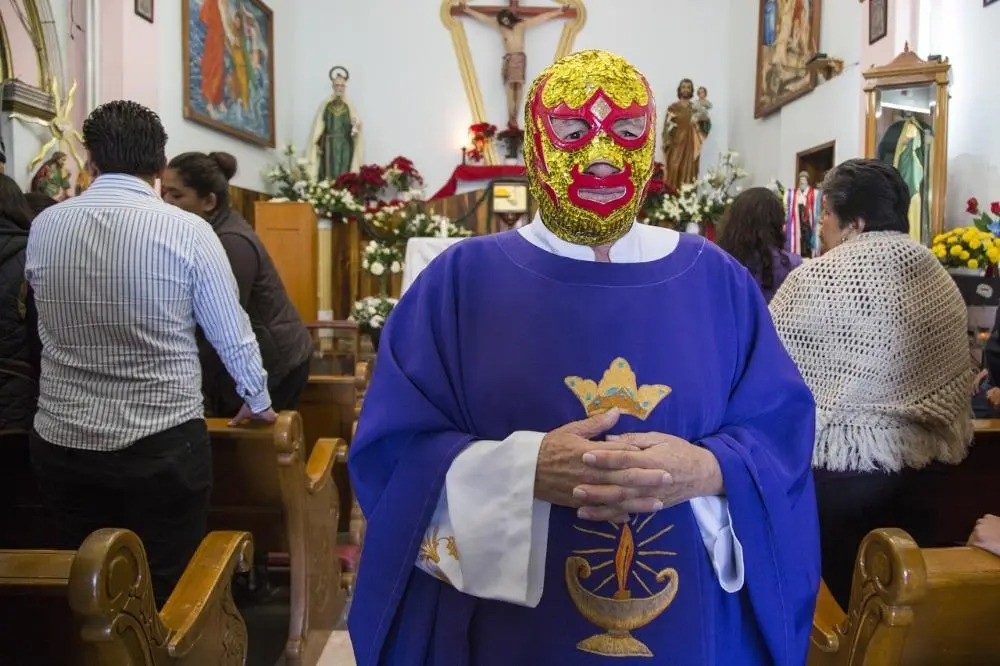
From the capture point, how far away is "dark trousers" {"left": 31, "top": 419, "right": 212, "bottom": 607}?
2.09 m

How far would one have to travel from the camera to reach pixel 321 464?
9.85ft

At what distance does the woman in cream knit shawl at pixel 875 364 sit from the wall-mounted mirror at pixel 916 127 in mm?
3694

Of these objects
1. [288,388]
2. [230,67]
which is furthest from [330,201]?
[288,388]

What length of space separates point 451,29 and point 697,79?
10.4 ft

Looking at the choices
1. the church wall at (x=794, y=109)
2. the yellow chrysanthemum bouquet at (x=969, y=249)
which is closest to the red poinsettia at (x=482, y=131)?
the church wall at (x=794, y=109)

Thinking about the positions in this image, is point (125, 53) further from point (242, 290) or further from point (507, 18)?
point (507, 18)

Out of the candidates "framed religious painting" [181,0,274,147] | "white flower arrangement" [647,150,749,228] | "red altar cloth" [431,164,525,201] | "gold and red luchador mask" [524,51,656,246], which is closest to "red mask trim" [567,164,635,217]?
"gold and red luchador mask" [524,51,656,246]

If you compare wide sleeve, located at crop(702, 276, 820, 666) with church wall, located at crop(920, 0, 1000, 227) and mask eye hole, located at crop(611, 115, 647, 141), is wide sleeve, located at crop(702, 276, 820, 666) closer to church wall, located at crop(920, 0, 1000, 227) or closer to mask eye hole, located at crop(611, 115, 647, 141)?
mask eye hole, located at crop(611, 115, 647, 141)

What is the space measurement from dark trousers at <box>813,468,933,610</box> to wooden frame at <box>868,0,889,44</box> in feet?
17.5

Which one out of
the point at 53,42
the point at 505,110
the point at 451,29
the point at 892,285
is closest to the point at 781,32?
the point at 505,110

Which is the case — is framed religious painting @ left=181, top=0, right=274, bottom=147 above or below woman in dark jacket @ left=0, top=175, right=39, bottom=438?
above

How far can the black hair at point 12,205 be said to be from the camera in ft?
7.86

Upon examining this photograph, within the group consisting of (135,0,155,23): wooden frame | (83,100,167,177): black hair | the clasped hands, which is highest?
(135,0,155,23): wooden frame

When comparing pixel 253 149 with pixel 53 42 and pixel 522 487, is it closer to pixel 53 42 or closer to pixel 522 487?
pixel 53 42
